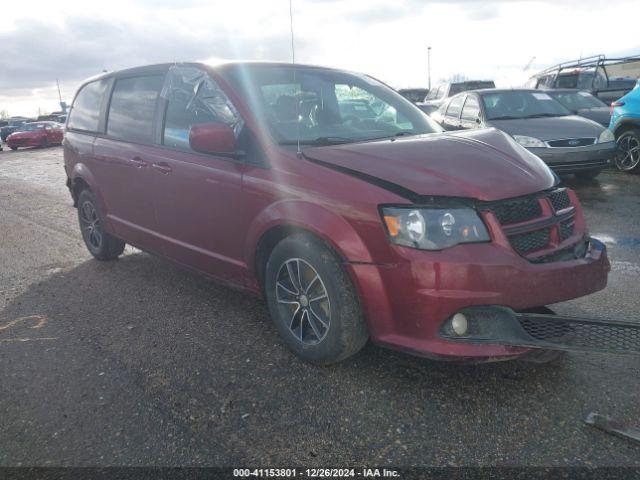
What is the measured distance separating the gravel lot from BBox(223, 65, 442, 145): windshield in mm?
1334

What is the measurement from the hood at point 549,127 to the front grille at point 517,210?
5610 mm

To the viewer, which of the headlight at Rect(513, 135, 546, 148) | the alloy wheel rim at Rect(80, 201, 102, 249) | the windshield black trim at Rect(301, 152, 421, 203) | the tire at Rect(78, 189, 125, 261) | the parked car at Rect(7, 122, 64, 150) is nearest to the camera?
the windshield black trim at Rect(301, 152, 421, 203)

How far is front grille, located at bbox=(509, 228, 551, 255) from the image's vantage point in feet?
8.66

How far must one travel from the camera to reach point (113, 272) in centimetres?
512

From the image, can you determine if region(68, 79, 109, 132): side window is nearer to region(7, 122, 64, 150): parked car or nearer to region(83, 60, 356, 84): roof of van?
region(83, 60, 356, 84): roof of van

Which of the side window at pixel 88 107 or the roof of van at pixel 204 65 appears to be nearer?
the roof of van at pixel 204 65

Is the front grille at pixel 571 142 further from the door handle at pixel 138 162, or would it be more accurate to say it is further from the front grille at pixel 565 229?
the door handle at pixel 138 162

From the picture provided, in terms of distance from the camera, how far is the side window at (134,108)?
13.9 ft

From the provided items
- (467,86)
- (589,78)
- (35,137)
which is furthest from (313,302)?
(35,137)

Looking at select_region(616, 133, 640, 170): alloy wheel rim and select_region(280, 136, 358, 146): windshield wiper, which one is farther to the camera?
select_region(616, 133, 640, 170): alloy wheel rim

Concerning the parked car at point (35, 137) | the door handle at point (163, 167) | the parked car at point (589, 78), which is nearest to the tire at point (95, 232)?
the door handle at point (163, 167)

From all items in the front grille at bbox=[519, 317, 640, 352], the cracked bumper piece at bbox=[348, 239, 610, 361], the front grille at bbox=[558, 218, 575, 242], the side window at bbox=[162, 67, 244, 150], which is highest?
the side window at bbox=[162, 67, 244, 150]

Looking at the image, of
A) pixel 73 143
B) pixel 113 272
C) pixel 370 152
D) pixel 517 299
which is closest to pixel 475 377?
pixel 517 299

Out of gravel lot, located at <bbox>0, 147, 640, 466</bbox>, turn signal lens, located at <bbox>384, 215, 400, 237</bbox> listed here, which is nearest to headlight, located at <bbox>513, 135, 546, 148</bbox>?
gravel lot, located at <bbox>0, 147, 640, 466</bbox>
